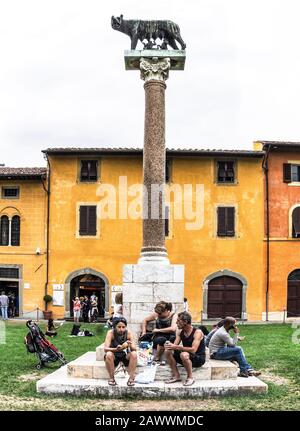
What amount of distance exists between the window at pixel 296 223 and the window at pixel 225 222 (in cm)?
315

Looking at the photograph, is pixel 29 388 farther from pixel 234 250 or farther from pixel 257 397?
pixel 234 250

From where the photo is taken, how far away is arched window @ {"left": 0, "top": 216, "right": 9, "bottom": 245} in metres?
31.4

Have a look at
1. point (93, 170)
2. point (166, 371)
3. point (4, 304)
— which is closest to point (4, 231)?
point (4, 304)

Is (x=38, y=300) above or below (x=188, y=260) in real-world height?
below

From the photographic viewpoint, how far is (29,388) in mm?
10938

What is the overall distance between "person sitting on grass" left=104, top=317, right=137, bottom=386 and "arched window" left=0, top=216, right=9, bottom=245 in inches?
857

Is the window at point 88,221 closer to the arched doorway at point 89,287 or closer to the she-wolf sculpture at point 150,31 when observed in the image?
the arched doorway at point 89,287

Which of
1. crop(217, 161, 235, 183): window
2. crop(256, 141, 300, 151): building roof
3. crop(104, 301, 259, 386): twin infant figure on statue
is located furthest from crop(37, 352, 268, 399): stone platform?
crop(256, 141, 300, 151): building roof

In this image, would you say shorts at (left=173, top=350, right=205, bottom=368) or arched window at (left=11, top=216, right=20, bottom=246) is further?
arched window at (left=11, top=216, right=20, bottom=246)

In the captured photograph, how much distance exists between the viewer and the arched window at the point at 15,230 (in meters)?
31.3

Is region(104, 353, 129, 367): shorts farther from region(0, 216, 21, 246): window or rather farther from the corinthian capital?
region(0, 216, 21, 246): window

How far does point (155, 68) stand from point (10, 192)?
743 inches

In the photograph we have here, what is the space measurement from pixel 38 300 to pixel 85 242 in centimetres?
372
